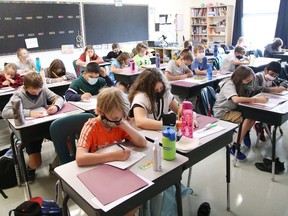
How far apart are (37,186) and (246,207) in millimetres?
1926

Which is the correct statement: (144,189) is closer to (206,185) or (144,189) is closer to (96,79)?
(206,185)

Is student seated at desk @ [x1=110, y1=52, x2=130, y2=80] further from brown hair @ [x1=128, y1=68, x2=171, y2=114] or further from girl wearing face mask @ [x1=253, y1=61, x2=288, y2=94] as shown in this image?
brown hair @ [x1=128, y1=68, x2=171, y2=114]

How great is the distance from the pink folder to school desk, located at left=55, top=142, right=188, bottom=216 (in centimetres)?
3

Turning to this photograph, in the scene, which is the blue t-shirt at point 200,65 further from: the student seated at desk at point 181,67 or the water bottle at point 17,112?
the water bottle at point 17,112

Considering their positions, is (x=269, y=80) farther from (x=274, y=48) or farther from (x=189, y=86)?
(x=274, y=48)

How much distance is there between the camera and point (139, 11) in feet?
26.3

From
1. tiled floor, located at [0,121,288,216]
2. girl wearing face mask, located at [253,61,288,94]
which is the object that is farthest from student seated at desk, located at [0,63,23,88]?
girl wearing face mask, located at [253,61,288,94]

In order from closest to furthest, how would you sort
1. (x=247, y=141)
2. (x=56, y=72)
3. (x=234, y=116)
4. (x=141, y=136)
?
(x=141, y=136) < (x=234, y=116) < (x=247, y=141) < (x=56, y=72)

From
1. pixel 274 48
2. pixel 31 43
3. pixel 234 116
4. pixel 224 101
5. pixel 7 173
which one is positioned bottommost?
pixel 7 173

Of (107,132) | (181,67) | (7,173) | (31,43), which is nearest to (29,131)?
(7,173)

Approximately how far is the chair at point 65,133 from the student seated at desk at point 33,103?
25.3 inches

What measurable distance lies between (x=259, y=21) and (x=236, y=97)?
6.41m

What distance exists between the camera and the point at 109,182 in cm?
137

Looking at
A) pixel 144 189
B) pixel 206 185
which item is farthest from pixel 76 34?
pixel 144 189
